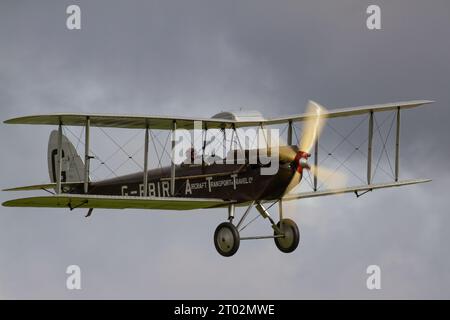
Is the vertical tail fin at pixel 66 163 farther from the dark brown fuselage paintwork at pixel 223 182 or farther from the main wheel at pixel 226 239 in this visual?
the main wheel at pixel 226 239

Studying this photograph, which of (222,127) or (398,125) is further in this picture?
(398,125)

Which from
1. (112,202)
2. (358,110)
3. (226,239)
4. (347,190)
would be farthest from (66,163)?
(358,110)

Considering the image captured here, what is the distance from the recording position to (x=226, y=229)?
22203mm

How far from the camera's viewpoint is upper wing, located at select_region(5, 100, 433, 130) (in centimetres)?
2117

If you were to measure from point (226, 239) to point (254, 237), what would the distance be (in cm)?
72

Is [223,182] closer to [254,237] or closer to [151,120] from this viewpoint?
[254,237]

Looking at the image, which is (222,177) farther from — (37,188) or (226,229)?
(37,188)

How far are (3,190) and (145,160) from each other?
471 cm

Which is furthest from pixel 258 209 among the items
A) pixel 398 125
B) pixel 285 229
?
pixel 398 125

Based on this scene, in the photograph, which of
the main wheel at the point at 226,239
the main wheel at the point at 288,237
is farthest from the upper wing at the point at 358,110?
the main wheel at the point at 226,239

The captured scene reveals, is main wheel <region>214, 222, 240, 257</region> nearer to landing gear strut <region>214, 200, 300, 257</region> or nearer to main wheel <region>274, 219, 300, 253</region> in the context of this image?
landing gear strut <region>214, 200, 300, 257</region>

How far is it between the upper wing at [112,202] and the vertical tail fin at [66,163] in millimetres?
5555

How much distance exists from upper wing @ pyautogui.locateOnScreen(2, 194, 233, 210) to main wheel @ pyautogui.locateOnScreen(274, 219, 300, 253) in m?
1.56

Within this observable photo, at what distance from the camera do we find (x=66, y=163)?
90.8 ft
